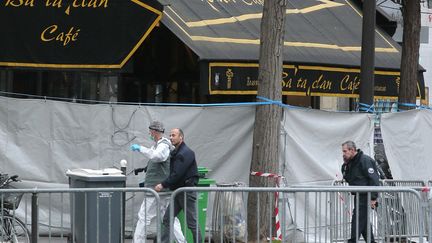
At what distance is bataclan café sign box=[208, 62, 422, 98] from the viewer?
588 inches

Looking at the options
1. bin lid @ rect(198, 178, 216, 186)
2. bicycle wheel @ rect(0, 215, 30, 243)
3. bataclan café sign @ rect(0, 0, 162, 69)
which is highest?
bataclan café sign @ rect(0, 0, 162, 69)

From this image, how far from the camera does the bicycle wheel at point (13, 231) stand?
1088 centimetres

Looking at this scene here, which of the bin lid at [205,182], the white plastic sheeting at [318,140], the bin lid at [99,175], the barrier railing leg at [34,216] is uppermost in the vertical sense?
the white plastic sheeting at [318,140]

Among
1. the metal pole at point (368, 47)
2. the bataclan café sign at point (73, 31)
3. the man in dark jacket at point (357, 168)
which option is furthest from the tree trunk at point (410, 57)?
the bataclan café sign at point (73, 31)

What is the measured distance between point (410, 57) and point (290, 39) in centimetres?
226

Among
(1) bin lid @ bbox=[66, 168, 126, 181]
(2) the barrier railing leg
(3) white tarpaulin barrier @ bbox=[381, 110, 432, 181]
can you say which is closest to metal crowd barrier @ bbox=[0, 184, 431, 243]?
(2) the barrier railing leg

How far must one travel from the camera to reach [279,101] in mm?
12797

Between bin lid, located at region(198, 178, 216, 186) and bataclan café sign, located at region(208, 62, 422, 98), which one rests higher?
bataclan café sign, located at region(208, 62, 422, 98)

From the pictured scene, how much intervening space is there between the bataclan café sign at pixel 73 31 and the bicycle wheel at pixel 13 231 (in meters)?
3.84

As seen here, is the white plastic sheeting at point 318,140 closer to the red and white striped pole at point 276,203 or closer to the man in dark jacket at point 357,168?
the red and white striped pole at point 276,203

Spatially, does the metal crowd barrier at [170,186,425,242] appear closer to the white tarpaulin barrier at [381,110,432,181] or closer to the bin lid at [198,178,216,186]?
the bin lid at [198,178,216,186]

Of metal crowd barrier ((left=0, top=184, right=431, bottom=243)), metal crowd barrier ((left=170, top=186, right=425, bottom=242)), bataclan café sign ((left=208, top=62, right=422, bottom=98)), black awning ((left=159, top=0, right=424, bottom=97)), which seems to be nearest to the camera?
metal crowd barrier ((left=0, top=184, right=431, bottom=243))

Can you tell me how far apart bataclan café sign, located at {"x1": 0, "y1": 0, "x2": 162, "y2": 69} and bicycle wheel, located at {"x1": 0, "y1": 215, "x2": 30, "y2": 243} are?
3842mm

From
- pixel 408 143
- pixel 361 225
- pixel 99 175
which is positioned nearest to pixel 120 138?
pixel 99 175
